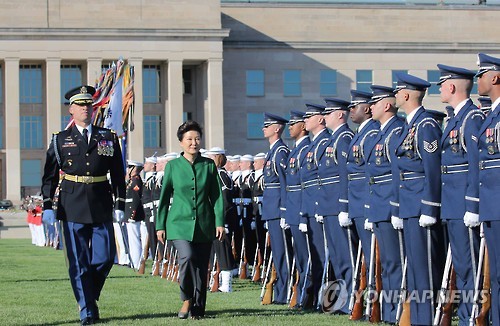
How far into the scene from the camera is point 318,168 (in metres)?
13.4

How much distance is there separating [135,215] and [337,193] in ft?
35.1

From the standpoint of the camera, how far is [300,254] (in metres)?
14.0

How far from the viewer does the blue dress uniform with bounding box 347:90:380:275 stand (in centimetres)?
1213

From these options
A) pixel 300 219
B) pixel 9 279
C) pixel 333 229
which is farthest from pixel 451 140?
pixel 9 279

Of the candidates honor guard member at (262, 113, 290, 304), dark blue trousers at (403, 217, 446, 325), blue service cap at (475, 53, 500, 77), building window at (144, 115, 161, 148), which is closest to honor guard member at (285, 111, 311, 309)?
honor guard member at (262, 113, 290, 304)

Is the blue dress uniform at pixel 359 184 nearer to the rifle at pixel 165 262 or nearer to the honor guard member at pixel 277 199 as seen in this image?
the honor guard member at pixel 277 199

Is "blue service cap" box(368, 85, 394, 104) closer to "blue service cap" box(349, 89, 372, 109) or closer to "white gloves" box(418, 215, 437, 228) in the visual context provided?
"blue service cap" box(349, 89, 372, 109)

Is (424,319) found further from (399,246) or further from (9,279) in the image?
(9,279)

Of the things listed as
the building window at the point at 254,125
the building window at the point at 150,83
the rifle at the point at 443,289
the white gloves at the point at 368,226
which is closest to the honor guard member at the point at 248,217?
the white gloves at the point at 368,226

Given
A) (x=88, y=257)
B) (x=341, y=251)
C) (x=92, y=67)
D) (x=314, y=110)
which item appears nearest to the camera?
(x=88, y=257)

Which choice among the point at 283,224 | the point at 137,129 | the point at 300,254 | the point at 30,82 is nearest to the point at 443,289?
the point at 300,254

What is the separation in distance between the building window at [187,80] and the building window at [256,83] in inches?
148

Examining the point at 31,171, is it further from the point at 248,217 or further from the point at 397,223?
the point at 397,223

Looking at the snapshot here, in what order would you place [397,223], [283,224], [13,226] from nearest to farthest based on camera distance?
1. [397,223]
2. [283,224]
3. [13,226]
